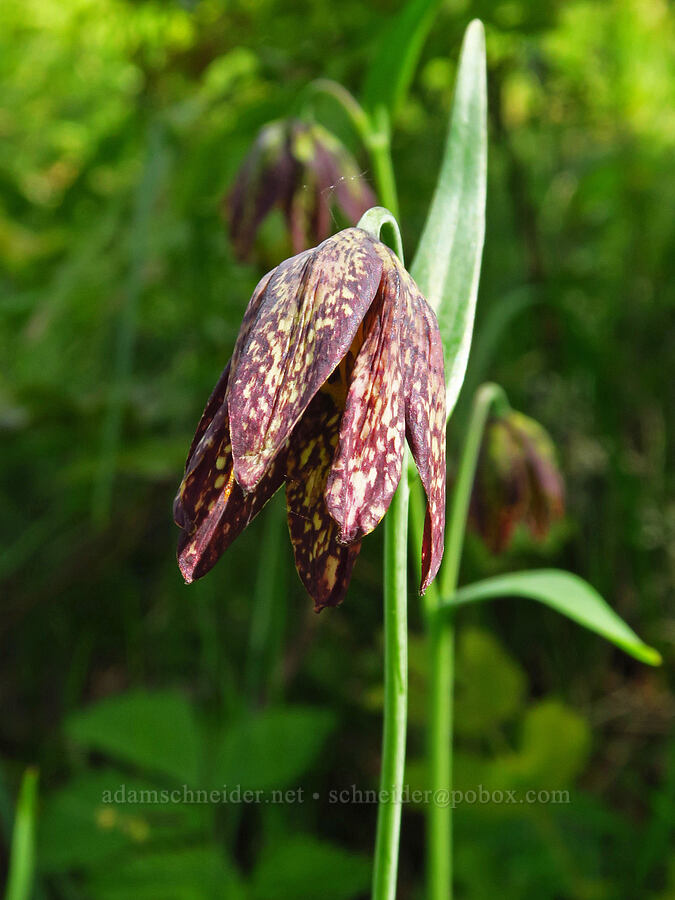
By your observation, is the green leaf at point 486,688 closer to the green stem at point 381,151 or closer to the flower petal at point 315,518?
the green stem at point 381,151

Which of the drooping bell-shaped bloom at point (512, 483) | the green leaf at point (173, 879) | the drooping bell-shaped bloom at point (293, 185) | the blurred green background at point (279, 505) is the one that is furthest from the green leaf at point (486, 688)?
the drooping bell-shaped bloom at point (293, 185)

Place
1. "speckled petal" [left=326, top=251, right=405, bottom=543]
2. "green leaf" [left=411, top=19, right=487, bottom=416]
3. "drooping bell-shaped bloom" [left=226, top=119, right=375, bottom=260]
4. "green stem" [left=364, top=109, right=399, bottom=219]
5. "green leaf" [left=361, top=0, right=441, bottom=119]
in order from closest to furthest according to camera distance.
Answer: "speckled petal" [left=326, top=251, right=405, bottom=543], "green leaf" [left=411, top=19, right=487, bottom=416], "green leaf" [left=361, top=0, right=441, bottom=119], "green stem" [left=364, top=109, right=399, bottom=219], "drooping bell-shaped bloom" [left=226, top=119, right=375, bottom=260]

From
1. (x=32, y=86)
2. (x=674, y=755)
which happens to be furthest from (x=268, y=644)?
(x=32, y=86)

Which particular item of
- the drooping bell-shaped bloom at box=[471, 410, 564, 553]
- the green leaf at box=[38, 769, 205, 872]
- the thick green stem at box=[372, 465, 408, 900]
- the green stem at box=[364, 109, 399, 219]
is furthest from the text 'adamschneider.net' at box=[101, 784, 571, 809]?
the green stem at box=[364, 109, 399, 219]

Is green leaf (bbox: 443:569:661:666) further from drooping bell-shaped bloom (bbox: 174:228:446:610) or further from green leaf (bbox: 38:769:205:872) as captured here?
green leaf (bbox: 38:769:205:872)

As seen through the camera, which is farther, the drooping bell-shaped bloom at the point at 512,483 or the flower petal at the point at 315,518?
the drooping bell-shaped bloom at the point at 512,483

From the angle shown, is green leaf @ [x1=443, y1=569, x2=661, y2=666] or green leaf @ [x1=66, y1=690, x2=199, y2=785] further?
green leaf @ [x1=66, y1=690, x2=199, y2=785]

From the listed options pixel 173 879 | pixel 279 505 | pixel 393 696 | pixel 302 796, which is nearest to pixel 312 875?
pixel 173 879
